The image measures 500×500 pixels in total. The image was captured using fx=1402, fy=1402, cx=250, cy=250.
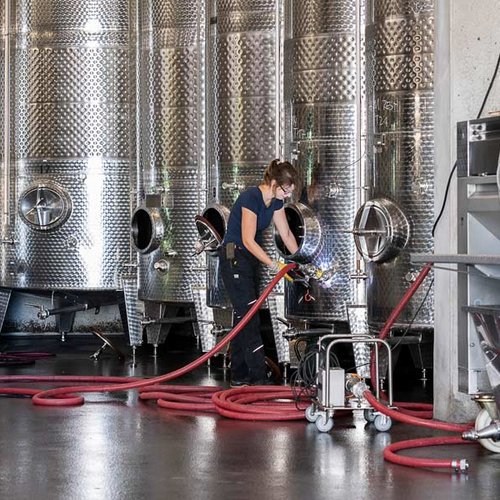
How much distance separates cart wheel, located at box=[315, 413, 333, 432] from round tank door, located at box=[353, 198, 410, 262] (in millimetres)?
1950

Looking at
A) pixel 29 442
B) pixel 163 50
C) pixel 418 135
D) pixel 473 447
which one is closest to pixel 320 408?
pixel 473 447

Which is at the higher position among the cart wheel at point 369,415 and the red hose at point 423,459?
the cart wheel at point 369,415

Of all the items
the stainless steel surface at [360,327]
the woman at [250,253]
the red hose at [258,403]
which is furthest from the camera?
the stainless steel surface at [360,327]

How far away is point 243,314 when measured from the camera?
10148 mm

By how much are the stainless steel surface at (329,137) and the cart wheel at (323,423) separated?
2361 millimetres

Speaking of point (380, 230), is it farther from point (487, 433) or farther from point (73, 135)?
point (73, 135)

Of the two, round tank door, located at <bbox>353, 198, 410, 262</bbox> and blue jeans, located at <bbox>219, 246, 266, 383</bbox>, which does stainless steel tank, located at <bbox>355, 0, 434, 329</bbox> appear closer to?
round tank door, located at <bbox>353, 198, 410, 262</bbox>

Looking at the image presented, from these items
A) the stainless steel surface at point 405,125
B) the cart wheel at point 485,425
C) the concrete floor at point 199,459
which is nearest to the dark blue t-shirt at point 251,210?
the stainless steel surface at point 405,125

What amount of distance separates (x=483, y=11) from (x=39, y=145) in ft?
21.5

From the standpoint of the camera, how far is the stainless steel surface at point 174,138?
1232cm

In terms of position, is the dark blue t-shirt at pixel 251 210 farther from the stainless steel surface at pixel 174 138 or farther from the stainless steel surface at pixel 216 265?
the stainless steel surface at pixel 174 138

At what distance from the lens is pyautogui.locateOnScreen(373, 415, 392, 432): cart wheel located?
319 inches

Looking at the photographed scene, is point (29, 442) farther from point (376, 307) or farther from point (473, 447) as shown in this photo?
point (376, 307)

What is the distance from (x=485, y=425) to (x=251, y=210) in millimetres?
3375
